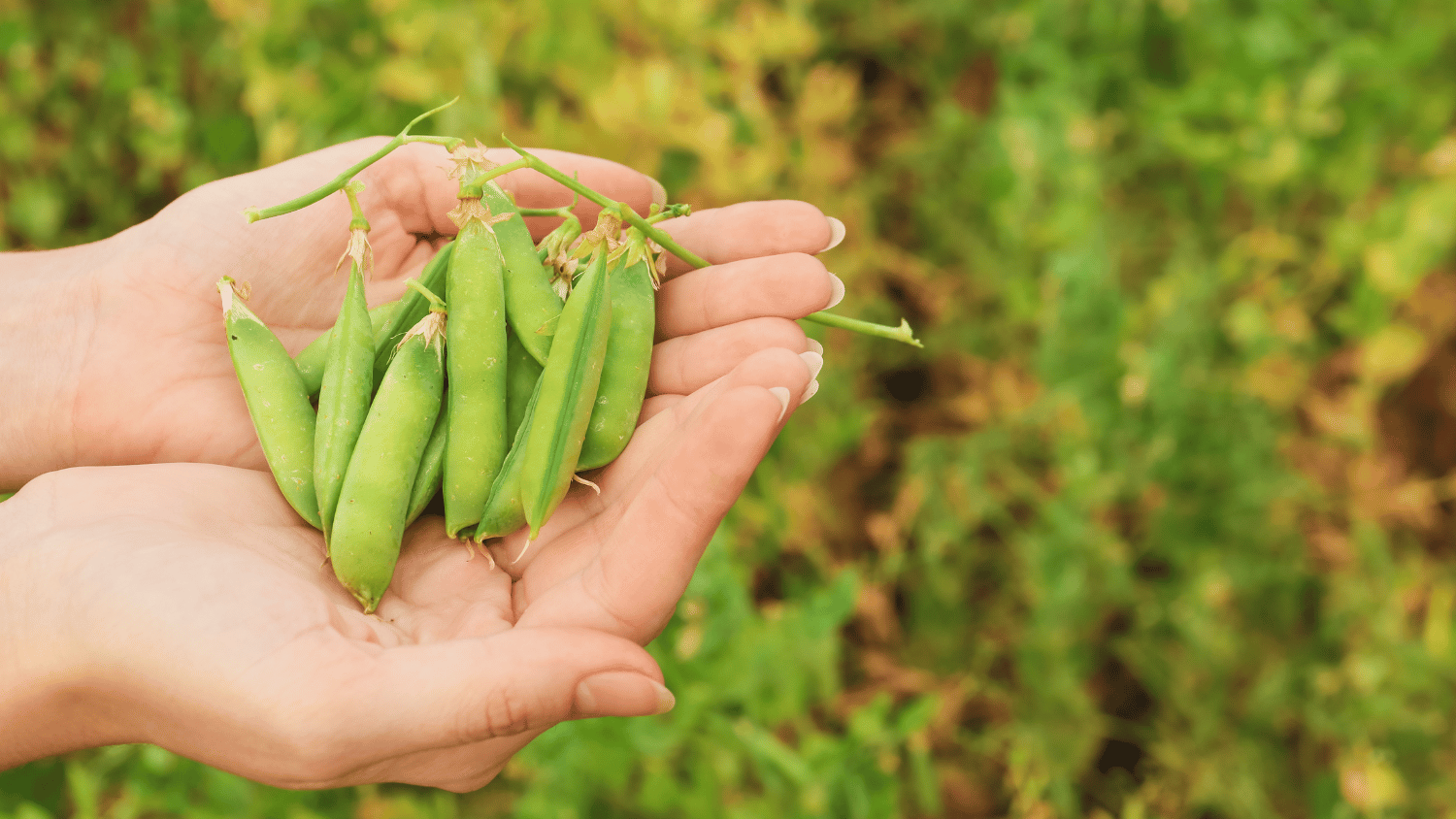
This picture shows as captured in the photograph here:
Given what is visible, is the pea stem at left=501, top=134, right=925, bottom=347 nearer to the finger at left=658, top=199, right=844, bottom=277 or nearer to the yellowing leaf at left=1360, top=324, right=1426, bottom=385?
the finger at left=658, top=199, right=844, bottom=277

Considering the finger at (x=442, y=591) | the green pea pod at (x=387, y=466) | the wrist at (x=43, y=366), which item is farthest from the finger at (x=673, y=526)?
the wrist at (x=43, y=366)

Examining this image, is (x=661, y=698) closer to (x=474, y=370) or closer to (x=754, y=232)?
(x=474, y=370)

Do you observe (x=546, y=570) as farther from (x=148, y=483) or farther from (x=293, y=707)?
(x=148, y=483)

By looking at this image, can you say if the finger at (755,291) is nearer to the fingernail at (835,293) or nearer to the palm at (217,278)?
the fingernail at (835,293)

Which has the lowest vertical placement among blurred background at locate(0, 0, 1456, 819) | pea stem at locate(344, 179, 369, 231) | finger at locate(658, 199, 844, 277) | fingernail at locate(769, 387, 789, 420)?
blurred background at locate(0, 0, 1456, 819)

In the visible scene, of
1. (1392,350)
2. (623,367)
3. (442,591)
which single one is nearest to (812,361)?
(623,367)

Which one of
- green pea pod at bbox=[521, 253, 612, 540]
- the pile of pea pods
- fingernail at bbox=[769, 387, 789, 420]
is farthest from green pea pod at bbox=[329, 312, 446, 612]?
fingernail at bbox=[769, 387, 789, 420]

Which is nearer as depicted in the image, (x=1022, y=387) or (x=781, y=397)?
(x=781, y=397)

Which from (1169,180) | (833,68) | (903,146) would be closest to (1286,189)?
(1169,180)
